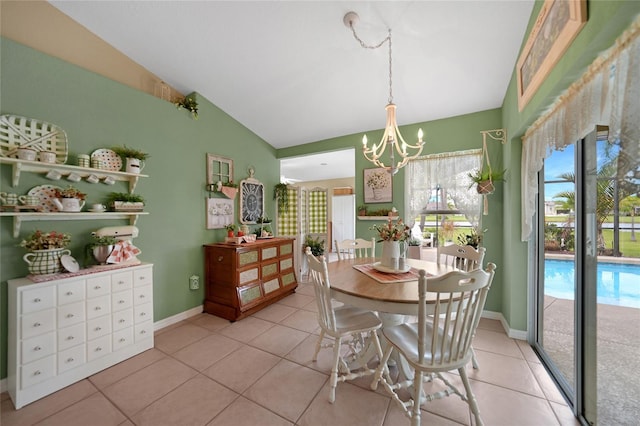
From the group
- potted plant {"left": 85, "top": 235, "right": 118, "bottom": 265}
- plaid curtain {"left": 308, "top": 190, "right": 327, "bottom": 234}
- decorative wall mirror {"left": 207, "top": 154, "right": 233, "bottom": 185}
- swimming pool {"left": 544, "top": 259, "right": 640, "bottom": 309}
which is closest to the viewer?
swimming pool {"left": 544, "top": 259, "right": 640, "bottom": 309}

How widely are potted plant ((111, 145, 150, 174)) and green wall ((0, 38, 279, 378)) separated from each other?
0.10 m

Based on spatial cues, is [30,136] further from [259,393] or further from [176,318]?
[259,393]

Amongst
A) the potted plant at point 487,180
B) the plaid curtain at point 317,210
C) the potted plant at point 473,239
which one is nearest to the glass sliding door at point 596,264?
the potted plant at point 487,180

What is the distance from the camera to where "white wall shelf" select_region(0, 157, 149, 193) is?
1782mm

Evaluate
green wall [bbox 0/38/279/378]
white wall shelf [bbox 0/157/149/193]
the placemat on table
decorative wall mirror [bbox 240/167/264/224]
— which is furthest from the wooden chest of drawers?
the placemat on table

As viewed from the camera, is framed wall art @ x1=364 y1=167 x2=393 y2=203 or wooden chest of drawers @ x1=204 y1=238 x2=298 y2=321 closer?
wooden chest of drawers @ x1=204 y1=238 x2=298 y2=321

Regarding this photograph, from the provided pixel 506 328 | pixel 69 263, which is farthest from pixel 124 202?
pixel 506 328

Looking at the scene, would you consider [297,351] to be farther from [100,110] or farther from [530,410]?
[100,110]

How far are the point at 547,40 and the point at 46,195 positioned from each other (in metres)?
3.88

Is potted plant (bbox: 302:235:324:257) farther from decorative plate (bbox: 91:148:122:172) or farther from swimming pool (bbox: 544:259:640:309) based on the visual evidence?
swimming pool (bbox: 544:259:640:309)

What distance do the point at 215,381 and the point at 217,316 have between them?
127cm

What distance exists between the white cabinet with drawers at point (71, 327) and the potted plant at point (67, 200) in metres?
0.59

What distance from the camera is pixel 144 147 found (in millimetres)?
2604

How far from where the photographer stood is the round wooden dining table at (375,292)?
1.39m
